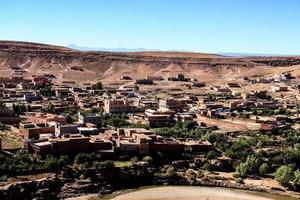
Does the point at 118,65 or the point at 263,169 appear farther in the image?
the point at 118,65

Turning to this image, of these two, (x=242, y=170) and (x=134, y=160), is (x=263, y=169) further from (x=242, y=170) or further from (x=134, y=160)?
(x=134, y=160)

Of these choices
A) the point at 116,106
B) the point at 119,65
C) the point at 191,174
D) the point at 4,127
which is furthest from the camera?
the point at 119,65

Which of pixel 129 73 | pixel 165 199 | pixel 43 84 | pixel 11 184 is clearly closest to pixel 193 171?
pixel 165 199

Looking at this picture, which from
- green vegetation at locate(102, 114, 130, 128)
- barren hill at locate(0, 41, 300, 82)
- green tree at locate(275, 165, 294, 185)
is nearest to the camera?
green tree at locate(275, 165, 294, 185)

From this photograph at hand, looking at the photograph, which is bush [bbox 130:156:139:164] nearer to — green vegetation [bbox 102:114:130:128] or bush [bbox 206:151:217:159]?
bush [bbox 206:151:217:159]

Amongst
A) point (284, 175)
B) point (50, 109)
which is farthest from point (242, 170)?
point (50, 109)

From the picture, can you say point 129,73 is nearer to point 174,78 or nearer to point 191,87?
point 174,78

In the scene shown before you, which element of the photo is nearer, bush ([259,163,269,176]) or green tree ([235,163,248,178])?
green tree ([235,163,248,178])

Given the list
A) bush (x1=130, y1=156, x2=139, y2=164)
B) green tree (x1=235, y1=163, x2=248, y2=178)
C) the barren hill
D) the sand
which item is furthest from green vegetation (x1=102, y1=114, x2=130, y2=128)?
the barren hill

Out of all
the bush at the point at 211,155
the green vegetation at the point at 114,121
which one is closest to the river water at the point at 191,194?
the bush at the point at 211,155

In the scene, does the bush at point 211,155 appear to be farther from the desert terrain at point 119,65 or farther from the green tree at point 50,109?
the desert terrain at point 119,65
